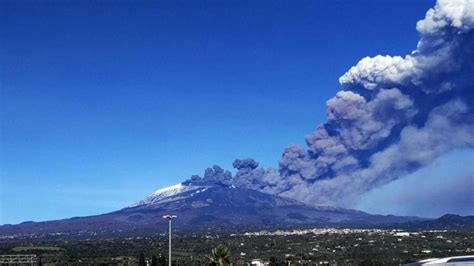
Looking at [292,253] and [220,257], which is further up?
[292,253]

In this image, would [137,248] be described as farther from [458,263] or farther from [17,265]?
[458,263]

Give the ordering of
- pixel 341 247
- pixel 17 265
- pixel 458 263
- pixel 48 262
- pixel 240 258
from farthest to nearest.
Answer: pixel 341 247 → pixel 240 258 → pixel 48 262 → pixel 17 265 → pixel 458 263

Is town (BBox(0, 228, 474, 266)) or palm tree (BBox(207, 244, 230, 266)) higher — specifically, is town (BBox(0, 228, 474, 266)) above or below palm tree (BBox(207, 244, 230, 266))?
above

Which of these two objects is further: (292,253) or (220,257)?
(292,253)

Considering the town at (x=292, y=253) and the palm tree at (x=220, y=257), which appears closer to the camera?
the palm tree at (x=220, y=257)

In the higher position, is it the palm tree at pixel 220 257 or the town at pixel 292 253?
the town at pixel 292 253

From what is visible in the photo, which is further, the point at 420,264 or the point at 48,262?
the point at 48,262

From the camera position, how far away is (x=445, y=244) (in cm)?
18512

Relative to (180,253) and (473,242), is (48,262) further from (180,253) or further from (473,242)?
(473,242)

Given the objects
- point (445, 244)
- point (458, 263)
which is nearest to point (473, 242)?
point (445, 244)

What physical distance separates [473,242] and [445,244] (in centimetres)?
1459

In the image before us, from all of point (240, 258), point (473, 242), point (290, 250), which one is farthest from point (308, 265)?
point (473, 242)

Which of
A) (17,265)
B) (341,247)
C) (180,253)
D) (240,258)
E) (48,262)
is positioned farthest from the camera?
(341,247)

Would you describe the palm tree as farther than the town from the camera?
No
